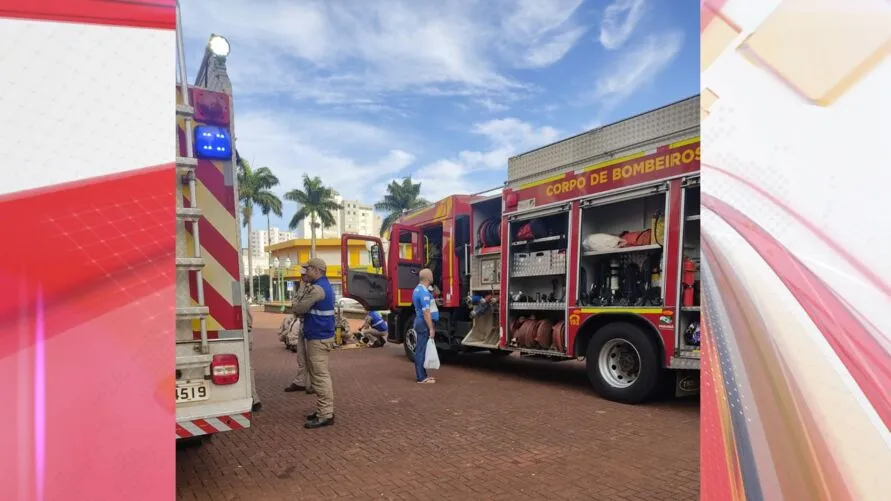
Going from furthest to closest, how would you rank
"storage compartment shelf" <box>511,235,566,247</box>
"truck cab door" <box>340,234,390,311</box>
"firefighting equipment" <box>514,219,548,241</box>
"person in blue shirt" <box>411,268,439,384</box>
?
"truck cab door" <box>340,234,390,311</box> → "person in blue shirt" <box>411,268,439,384</box> → "firefighting equipment" <box>514,219,548,241</box> → "storage compartment shelf" <box>511,235,566,247</box>

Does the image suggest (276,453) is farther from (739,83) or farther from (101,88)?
(739,83)

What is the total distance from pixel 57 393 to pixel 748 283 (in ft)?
5.90

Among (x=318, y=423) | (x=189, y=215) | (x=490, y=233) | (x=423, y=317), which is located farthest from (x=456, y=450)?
(x=490, y=233)

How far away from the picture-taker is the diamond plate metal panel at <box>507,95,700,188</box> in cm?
567

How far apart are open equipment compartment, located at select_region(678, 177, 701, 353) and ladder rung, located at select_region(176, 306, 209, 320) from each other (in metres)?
4.66

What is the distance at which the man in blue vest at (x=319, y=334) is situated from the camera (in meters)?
5.24

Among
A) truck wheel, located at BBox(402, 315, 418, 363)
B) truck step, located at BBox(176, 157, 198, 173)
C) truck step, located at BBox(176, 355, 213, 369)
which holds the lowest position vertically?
truck wheel, located at BBox(402, 315, 418, 363)

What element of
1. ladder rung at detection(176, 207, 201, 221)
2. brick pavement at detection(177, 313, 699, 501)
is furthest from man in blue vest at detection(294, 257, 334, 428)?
ladder rung at detection(176, 207, 201, 221)

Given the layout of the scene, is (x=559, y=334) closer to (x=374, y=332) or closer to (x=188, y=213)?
(x=188, y=213)

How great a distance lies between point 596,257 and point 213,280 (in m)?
4.87

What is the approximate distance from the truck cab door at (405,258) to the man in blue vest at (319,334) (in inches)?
176

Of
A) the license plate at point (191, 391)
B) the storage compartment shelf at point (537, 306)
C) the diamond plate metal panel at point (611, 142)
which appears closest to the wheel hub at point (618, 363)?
the storage compartment shelf at point (537, 306)

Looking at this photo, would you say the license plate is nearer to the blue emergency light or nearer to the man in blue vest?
the blue emergency light

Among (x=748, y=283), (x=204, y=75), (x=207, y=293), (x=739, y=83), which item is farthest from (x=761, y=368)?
(x=204, y=75)
